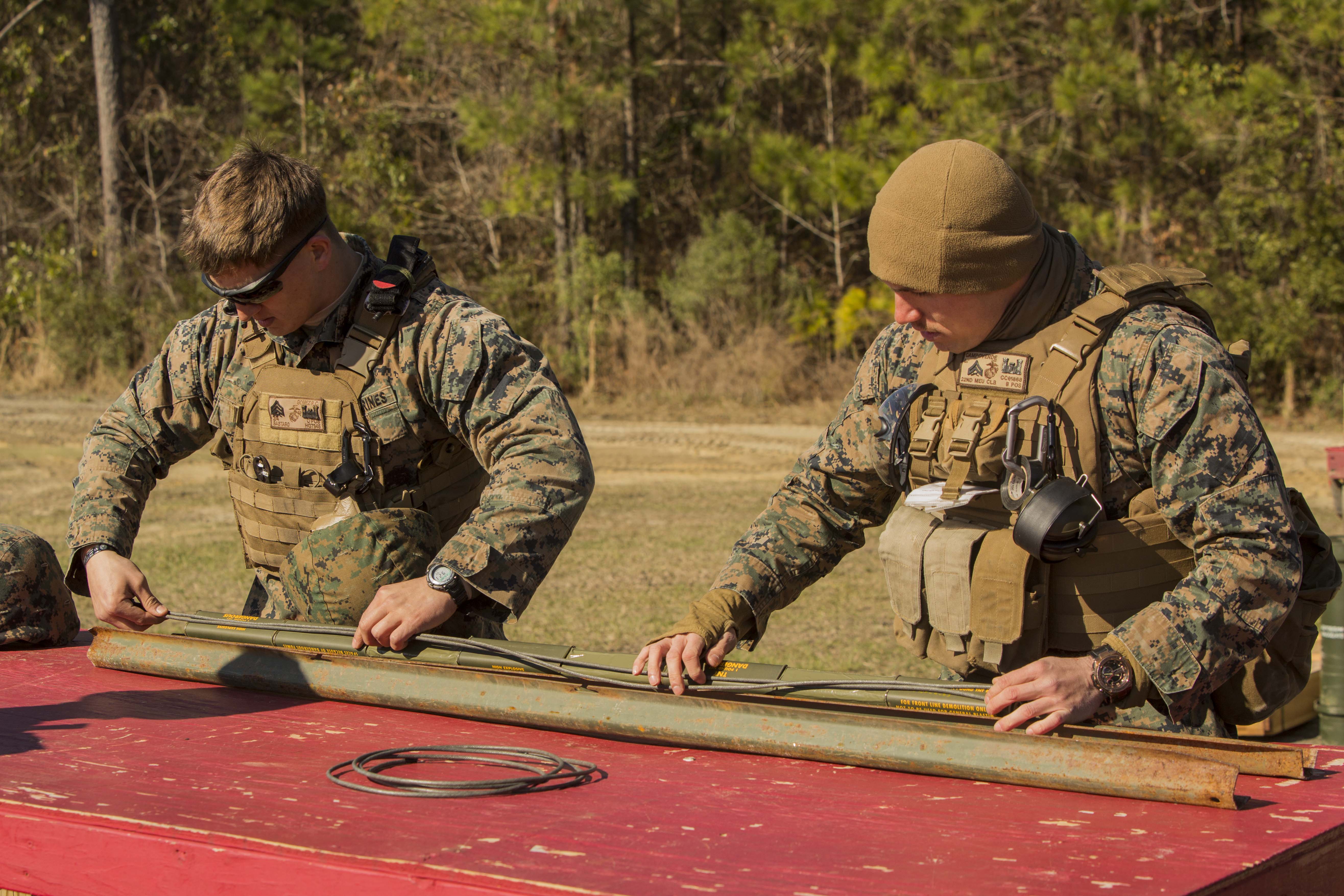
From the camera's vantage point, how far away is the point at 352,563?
2.96 metres

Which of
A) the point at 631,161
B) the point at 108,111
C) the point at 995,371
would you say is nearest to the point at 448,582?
the point at 995,371

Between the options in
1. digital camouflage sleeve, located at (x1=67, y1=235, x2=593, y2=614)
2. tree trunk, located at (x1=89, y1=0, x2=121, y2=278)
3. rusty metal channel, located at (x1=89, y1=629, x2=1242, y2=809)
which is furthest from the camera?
tree trunk, located at (x1=89, y1=0, x2=121, y2=278)

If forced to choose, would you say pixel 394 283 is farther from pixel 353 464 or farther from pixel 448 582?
pixel 448 582

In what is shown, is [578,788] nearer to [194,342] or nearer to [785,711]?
[785,711]

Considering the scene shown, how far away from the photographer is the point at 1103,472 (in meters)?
2.44

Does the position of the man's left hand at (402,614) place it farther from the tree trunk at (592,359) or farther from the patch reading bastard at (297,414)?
the tree trunk at (592,359)

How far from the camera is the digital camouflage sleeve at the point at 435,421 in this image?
2949 mm

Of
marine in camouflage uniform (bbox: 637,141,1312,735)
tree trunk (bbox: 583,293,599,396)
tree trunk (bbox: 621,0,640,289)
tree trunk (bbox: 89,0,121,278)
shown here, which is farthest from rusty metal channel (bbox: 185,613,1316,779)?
tree trunk (bbox: 89,0,121,278)

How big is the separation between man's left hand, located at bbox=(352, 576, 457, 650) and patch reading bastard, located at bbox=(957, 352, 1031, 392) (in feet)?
3.76

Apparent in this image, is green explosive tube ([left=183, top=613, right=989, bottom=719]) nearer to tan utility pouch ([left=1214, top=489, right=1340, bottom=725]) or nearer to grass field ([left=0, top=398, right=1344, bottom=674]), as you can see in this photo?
grass field ([left=0, top=398, right=1344, bottom=674])

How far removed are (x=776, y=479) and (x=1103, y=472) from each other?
8925 millimetres

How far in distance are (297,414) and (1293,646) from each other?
2.20 meters

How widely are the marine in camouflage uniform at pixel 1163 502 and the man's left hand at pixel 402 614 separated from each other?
1.82 ft

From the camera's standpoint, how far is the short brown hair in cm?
299
